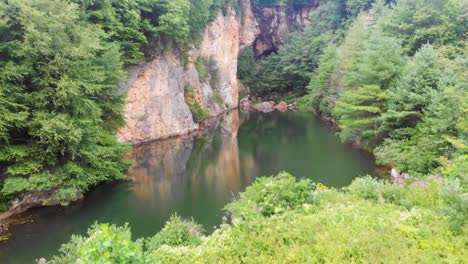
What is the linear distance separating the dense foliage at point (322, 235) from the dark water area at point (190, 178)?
521 centimetres

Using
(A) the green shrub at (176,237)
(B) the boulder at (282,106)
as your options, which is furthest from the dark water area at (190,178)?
(B) the boulder at (282,106)

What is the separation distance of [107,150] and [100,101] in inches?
152

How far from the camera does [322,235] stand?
713 centimetres

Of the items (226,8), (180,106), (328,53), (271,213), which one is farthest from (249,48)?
(271,213)

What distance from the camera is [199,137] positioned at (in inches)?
1328

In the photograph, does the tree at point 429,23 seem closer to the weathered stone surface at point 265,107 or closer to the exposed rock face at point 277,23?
the weathered stone surface at point 265,107

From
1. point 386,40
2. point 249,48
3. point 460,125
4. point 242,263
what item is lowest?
point 242,263

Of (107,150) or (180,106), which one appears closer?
(107,150)

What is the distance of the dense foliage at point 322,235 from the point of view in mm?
6391

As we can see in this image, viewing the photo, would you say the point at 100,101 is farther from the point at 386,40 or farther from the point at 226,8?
the point at 226,8

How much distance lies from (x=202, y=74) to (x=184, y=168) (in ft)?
74.0

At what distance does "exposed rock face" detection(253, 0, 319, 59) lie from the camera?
209 ft

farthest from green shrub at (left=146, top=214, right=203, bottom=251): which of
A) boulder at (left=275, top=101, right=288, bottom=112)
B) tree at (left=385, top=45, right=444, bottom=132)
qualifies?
boulder at (left=275, top=101, right=288, bottom=112)

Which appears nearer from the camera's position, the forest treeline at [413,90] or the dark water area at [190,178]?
the dark water area at [190,178]
